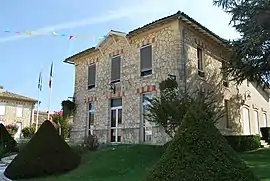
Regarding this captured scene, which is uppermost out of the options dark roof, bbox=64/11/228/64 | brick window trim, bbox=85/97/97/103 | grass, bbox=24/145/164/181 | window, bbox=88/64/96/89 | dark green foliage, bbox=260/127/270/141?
dark roof, bbox=64/11/228/64

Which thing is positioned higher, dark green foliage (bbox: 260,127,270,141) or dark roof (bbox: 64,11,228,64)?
dark roof (bbox: 64,11,228,64)

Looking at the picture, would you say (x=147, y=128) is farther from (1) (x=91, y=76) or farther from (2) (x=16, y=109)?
(2) (x=16, y=109)

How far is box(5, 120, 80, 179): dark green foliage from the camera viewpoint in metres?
10.5

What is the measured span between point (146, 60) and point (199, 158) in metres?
12.4

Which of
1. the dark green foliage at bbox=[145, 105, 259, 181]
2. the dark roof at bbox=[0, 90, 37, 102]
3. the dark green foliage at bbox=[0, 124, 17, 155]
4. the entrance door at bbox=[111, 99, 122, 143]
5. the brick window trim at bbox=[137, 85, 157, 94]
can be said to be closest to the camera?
the dark green foliage at bbox=[145, 105, 259, 181]

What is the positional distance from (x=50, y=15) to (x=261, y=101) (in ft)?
66.5

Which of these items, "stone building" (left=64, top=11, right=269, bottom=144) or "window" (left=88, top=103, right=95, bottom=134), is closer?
"stone building" (left=64, top=11, right=269, bottom=144)

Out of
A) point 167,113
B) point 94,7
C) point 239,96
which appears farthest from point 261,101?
point 94,7

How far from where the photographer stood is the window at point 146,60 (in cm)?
1645

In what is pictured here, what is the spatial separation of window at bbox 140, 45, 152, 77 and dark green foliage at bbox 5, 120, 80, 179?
6.85 metres

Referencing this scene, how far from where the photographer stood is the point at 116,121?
17750 millimetres

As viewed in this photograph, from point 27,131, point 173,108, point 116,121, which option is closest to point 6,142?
point 116,121

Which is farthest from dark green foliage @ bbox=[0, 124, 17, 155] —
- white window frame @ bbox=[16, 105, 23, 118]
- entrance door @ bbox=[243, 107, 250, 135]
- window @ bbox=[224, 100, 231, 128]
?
white window frame @ bbox=[16, 105, 23, 118]

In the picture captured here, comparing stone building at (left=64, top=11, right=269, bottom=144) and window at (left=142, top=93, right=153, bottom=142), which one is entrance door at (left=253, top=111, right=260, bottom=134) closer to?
stone building at (left=64, top=11, right=269, bottom=144)
